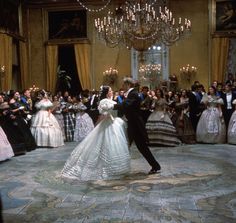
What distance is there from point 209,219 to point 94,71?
12762 millimetres

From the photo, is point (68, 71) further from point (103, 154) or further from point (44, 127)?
point (103, 154)

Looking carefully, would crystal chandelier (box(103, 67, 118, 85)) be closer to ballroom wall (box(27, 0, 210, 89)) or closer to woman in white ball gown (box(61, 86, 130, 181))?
ballroom wall (box(27, 0, 210, 89))

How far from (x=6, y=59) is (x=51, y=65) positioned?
269cm

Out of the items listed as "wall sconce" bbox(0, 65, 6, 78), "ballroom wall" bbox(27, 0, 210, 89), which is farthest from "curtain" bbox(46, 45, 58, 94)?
"wall sconce" bbox(0, 65, 6, 78)

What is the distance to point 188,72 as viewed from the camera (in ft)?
51.2

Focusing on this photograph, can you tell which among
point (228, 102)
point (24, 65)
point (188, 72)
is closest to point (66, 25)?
point (24, 65)

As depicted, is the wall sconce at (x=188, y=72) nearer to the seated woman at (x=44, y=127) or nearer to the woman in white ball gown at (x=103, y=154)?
the seated woman at (x=44, y=127)

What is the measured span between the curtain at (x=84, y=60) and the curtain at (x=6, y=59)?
118 inches


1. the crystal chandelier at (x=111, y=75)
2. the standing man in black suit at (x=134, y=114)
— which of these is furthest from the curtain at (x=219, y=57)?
the standing man in black suit at (x=134, y=114)

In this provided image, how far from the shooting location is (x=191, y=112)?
423 inches

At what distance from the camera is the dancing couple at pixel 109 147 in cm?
626

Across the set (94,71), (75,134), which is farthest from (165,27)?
(94,71)

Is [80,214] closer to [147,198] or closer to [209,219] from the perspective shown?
[147,198]

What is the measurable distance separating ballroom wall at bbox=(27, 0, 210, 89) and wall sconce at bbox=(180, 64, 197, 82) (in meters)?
0.18
